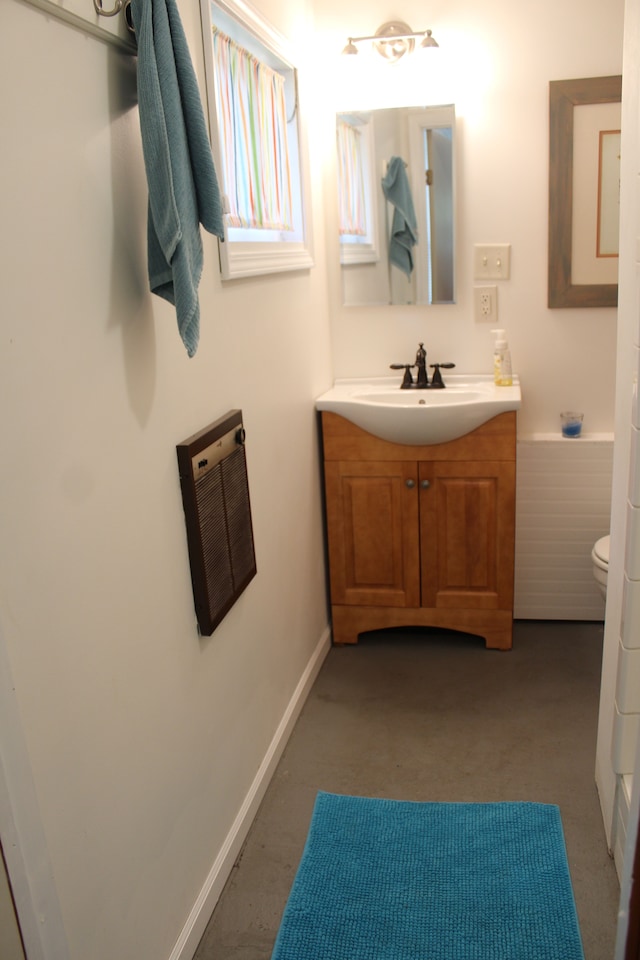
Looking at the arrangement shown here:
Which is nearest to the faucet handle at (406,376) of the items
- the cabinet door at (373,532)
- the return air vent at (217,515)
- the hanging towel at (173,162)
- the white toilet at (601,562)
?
the cabinet door at (373,532)

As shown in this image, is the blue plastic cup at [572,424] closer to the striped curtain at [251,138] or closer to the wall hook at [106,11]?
the striped curtain at [251,138]

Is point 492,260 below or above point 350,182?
below

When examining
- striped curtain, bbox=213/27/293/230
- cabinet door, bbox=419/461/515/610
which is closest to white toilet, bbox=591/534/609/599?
cabinet door, bbox=419/461/515/610

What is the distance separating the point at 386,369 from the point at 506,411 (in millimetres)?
588

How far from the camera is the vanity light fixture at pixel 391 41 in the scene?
2746 millimetres

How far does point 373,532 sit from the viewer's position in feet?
9.44

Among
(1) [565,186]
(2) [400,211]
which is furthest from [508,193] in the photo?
(2) [400,211]

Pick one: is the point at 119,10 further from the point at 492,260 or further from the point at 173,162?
the point at 492,260

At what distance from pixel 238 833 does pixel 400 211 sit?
80.6 inches

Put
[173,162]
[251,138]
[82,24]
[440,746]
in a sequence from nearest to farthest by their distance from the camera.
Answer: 1. [82,24]
2. [173,162]
3. [251,138]
4. [440,746]

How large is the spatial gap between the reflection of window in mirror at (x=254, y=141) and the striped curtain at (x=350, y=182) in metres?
0.31

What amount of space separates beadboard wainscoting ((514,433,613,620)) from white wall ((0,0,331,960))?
136cm

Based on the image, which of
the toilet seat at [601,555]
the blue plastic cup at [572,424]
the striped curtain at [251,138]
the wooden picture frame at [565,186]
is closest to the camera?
the striped curtain at [251,138]

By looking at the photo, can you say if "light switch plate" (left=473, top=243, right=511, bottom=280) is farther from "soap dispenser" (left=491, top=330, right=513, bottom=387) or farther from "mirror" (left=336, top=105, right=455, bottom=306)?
"soap dispenser" (left=491, top=330, right=513, bottom=387)
